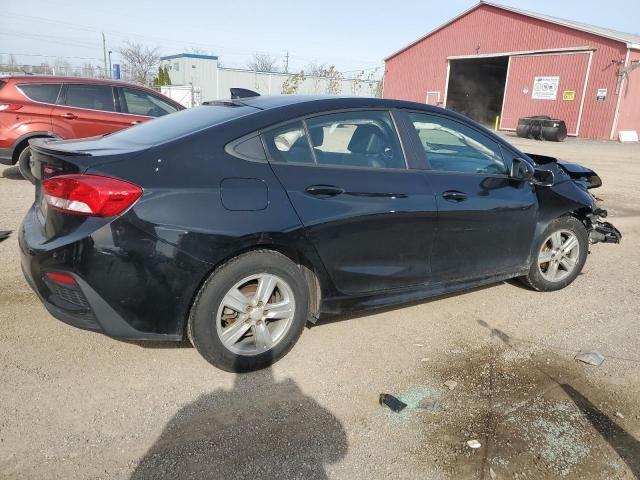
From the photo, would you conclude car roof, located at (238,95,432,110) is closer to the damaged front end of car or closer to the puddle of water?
the damaged front end of car

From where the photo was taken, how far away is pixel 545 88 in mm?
27219

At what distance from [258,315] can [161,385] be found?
2.21 feet

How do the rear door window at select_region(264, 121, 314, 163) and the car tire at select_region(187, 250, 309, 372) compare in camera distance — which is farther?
the rear door window at select_region(264, 121, 314, 163)

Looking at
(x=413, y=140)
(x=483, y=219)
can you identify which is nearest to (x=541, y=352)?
(x=483, y=219)

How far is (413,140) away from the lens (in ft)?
11.7

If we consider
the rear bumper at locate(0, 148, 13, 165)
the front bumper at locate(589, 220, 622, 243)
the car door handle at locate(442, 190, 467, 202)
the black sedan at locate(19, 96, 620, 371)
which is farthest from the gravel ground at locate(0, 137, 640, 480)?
the rear bumper at locate(0, 148, 13, 165)

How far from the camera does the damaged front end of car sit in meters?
4.16

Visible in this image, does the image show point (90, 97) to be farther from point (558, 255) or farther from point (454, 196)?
point (558, 255)

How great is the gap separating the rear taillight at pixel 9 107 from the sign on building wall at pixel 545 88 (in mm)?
26131

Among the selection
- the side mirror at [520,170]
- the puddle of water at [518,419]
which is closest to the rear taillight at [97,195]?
the puddle of water at [518,419]

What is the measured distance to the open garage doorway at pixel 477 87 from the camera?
32.9 meters

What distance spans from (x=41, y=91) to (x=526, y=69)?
26.6m

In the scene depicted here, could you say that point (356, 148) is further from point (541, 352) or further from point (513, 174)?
point (541, 352)

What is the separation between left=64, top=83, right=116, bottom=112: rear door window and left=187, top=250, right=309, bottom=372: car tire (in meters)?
6.47
